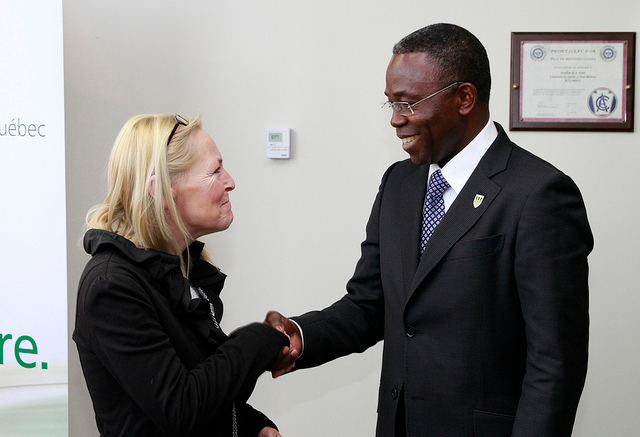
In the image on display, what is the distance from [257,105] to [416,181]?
1.42m

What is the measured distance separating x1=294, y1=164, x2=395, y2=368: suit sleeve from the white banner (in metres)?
0.87

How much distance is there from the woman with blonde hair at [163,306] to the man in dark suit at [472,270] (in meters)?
0.36

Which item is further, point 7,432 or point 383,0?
point 383,0

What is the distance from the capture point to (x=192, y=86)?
116 inches

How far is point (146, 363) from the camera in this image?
1.24m

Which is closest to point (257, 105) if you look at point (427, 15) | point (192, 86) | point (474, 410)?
point (192, 86)

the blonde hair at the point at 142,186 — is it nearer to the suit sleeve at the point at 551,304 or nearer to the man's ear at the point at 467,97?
the man's ear at the point at 467,97

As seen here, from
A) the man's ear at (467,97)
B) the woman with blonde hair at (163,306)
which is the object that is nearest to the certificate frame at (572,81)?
the man's ear at (467,97)

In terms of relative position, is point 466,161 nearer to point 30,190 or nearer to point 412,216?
point 412,216

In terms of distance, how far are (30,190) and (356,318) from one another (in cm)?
116

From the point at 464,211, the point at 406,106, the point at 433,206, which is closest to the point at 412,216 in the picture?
the point at 433,206

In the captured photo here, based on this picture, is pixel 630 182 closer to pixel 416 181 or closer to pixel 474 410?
pixel 416 181

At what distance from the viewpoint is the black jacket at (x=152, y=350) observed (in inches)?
48.7

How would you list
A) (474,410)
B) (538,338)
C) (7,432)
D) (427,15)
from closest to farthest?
(538,338) < (474,410) < (7,432) < (427,15)
